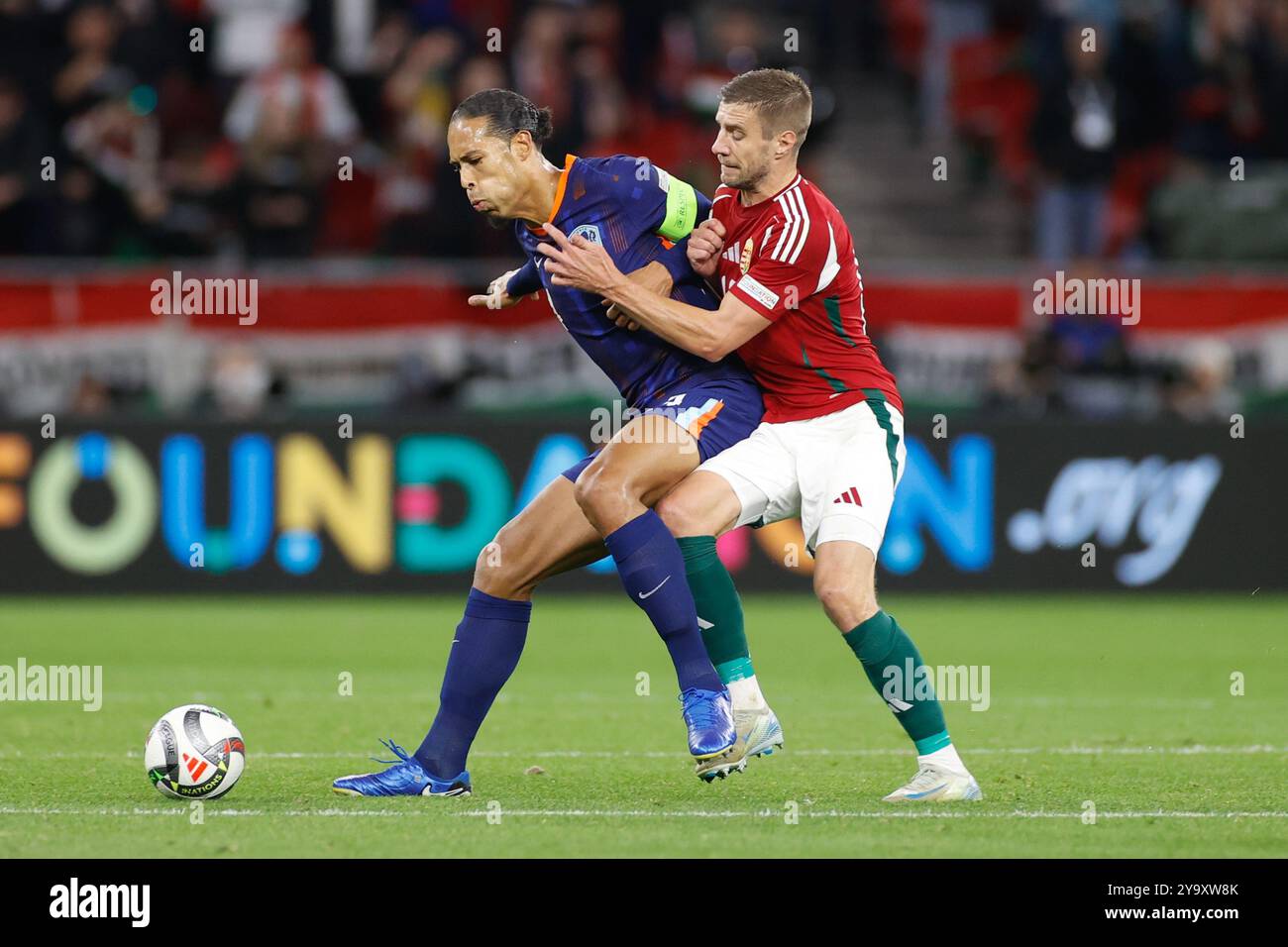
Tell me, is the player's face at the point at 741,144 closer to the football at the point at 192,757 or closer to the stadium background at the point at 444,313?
the football at the point at 192,757

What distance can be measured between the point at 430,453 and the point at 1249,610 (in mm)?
5749

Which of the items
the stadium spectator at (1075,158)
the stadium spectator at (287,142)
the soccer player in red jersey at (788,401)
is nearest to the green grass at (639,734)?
the soccer player in red jersey at (788,401)

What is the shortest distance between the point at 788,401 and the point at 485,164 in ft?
4.35

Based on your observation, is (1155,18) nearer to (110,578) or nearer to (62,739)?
(110,578)

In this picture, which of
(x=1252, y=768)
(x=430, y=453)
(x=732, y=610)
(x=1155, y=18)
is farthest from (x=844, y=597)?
(x=1155, y=18)

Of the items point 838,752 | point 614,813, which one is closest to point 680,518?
point 614,813

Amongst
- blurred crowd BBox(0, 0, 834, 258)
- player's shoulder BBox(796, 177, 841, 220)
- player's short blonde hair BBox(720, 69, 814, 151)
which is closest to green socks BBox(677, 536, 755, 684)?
player's shoulder BBox(796, 177, 841, 220)

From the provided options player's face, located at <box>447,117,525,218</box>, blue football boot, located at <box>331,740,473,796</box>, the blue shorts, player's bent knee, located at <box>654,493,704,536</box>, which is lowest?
blue football boot, located at <box>331,740,473,796</box>

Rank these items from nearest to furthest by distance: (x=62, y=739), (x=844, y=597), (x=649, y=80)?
(x=844, y=597) < (x=62, y=739) < (x=649, y=80)

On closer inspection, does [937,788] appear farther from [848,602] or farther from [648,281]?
[648,281]

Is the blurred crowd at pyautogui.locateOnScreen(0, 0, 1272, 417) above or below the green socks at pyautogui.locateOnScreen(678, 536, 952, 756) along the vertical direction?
above

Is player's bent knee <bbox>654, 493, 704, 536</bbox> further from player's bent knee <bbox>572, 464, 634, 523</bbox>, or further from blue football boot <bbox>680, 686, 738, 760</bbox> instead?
blue football boot <bbox>680, 686, 738, 760</bbox>

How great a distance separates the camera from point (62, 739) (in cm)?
841

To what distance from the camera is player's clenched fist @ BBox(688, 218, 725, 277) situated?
7020 mm
